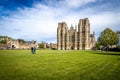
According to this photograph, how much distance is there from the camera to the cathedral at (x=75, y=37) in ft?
408

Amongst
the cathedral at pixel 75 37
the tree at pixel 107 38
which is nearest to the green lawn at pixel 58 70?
the tree at pixel 107 38

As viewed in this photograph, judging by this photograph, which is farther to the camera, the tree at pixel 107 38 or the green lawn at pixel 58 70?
the tree at pixel 107 38

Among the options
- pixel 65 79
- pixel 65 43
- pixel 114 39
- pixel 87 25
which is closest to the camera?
pixel 65 79

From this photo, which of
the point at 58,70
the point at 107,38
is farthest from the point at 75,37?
the point at 58,70

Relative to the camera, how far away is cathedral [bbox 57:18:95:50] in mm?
124250

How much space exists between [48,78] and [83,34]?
121m

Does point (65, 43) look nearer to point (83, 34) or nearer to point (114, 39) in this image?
point (83, 34)

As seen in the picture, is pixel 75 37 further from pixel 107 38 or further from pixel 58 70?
pixel 58 70

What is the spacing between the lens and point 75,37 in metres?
130

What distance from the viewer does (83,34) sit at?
12662 cm

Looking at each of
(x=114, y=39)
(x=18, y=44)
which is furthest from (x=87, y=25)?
(x=18, y=44)

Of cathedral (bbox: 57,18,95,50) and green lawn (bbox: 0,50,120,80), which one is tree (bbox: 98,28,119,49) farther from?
green lawn (bbox: 0,50,120,80)

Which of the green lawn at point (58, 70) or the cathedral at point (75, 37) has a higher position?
the cathedral at point (75, 37)

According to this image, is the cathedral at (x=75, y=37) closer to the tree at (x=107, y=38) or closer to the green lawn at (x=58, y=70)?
the tree at (x=107, y=38)
